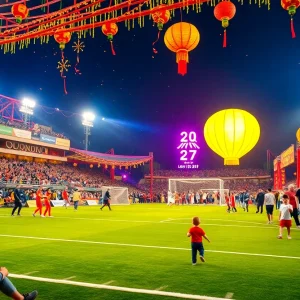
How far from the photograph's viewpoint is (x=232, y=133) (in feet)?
71.2

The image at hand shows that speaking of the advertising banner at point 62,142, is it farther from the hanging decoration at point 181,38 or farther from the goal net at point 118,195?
the hanging decoration at point 181,38

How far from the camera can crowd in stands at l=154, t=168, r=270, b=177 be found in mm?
76363

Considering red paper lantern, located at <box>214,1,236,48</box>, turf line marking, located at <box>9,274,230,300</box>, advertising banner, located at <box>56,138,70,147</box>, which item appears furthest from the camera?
advertising banner, located at <box>56,138,70,147</box>

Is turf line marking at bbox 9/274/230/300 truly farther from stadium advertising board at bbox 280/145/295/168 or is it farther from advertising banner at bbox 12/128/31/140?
advertising banner at bbox 12/128/31/140

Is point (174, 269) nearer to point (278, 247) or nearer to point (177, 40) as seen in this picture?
point (278, 247)

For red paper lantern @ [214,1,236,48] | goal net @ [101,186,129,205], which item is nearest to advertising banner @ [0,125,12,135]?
goal net @ [101,186,129,205]

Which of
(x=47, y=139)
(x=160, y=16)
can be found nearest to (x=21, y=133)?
(x=47, y=139)

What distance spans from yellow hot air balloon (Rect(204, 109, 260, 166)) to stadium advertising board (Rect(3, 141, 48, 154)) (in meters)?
40.5

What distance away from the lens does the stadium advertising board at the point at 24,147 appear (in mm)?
55131

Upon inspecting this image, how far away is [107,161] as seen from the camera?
6425cm

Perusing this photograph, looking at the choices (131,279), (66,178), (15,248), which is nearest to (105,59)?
(66,178)

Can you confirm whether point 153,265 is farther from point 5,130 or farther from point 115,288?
point 5,130

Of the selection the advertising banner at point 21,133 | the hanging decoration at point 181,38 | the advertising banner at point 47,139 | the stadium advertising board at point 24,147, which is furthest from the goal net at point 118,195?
the hanging decoration at point 181,38

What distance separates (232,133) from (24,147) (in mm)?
43570
